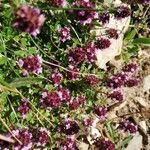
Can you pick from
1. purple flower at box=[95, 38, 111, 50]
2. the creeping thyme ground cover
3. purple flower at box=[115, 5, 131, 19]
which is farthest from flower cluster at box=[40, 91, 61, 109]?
purple flower at box=[115, 5, 131, 19]

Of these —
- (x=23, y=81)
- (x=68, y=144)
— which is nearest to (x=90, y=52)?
(x=23, y=81)

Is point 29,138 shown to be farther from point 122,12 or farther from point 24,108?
point 122,12

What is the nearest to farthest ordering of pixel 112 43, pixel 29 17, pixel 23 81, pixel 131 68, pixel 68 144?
pixel 29 17
pixel 23 81
pixel 68 144
pixel 131 68
pixel 112 43

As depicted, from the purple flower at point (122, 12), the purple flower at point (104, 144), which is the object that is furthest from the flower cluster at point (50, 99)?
the purple flower at point (122, 12)

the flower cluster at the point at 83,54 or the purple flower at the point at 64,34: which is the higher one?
the purple flower at the point at 64,34

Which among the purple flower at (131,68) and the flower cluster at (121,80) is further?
the purple flower at (131,68)

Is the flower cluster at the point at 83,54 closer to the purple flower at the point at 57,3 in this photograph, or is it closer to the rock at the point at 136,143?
the purple flower at the point at 57,3

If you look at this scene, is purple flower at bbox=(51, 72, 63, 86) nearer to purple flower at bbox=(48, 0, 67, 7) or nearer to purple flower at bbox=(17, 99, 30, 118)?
purple flower at bbox=(17, 99, 30, 118)
